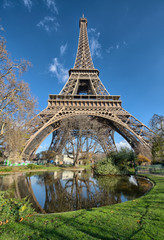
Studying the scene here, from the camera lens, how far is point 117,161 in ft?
55.1

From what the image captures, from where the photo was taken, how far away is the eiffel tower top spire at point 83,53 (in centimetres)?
3648

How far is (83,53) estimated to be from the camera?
130 feet

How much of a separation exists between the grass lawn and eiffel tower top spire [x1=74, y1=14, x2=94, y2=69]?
3652cm

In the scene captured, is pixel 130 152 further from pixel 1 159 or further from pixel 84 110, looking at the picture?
pixel 1 159

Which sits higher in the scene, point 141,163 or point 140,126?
point 140,126

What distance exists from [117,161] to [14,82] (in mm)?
15150

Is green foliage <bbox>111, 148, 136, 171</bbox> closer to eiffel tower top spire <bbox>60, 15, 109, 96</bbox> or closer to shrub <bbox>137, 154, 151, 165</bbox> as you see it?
shrub <bbox>137, 154, 151, 165</bbox>

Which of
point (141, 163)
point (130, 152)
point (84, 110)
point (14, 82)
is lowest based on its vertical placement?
point (141, 163)

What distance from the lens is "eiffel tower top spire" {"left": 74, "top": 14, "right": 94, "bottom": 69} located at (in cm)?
3648

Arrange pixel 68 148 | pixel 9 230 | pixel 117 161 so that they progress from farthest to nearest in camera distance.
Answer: pixel 68 148 < pixel 117 161 < pixel 9 230

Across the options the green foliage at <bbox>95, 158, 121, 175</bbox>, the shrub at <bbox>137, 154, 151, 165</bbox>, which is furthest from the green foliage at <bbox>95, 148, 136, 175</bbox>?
the shrub at <bbox>137, 154, 151, 165</bbox>

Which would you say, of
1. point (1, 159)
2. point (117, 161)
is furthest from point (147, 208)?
point (1, 159)

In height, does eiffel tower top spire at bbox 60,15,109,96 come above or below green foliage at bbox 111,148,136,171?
above

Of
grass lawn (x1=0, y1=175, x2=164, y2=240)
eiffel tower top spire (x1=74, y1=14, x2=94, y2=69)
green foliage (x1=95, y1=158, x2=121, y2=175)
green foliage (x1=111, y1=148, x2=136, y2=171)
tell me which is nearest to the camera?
grass lawn (x1=0, y1=175, x2=164, y2=240)
